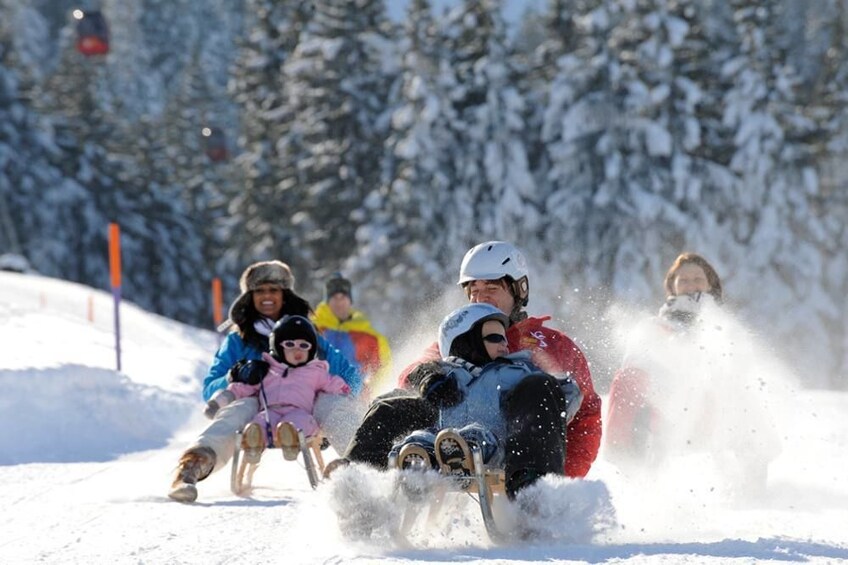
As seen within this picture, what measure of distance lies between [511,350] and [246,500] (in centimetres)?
202

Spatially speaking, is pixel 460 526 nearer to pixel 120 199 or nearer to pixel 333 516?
pixel 333 516

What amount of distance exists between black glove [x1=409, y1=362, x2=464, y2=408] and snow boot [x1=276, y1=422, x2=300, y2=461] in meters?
2.36

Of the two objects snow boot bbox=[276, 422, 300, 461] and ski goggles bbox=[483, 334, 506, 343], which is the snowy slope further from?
ski goggles bbox=[483, 334, 506, 343]

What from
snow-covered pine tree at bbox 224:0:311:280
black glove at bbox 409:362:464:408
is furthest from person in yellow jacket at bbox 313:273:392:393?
snow-covered pine tree at bbox 224:0:311:280

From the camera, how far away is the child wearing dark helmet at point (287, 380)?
7918mm

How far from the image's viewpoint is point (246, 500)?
728 cm

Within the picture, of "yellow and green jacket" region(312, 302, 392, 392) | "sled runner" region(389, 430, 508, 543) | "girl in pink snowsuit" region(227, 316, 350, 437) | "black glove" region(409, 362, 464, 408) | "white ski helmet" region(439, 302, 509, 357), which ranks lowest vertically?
"sled runner" region(389, 430, 508, 543)

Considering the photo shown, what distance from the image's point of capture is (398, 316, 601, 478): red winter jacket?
19.4 ft

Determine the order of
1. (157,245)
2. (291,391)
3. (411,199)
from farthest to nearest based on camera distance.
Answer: (157,245) → (411,199) → (291,391)

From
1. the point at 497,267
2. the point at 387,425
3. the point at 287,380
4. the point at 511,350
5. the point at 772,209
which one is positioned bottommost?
the point at 387,425

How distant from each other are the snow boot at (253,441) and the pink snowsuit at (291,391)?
0.28 m

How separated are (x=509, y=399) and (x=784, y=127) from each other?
31921 mm

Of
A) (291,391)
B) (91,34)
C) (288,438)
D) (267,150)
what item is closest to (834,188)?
(267,150)

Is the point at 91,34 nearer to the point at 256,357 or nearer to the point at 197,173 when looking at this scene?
the point at 197,173
